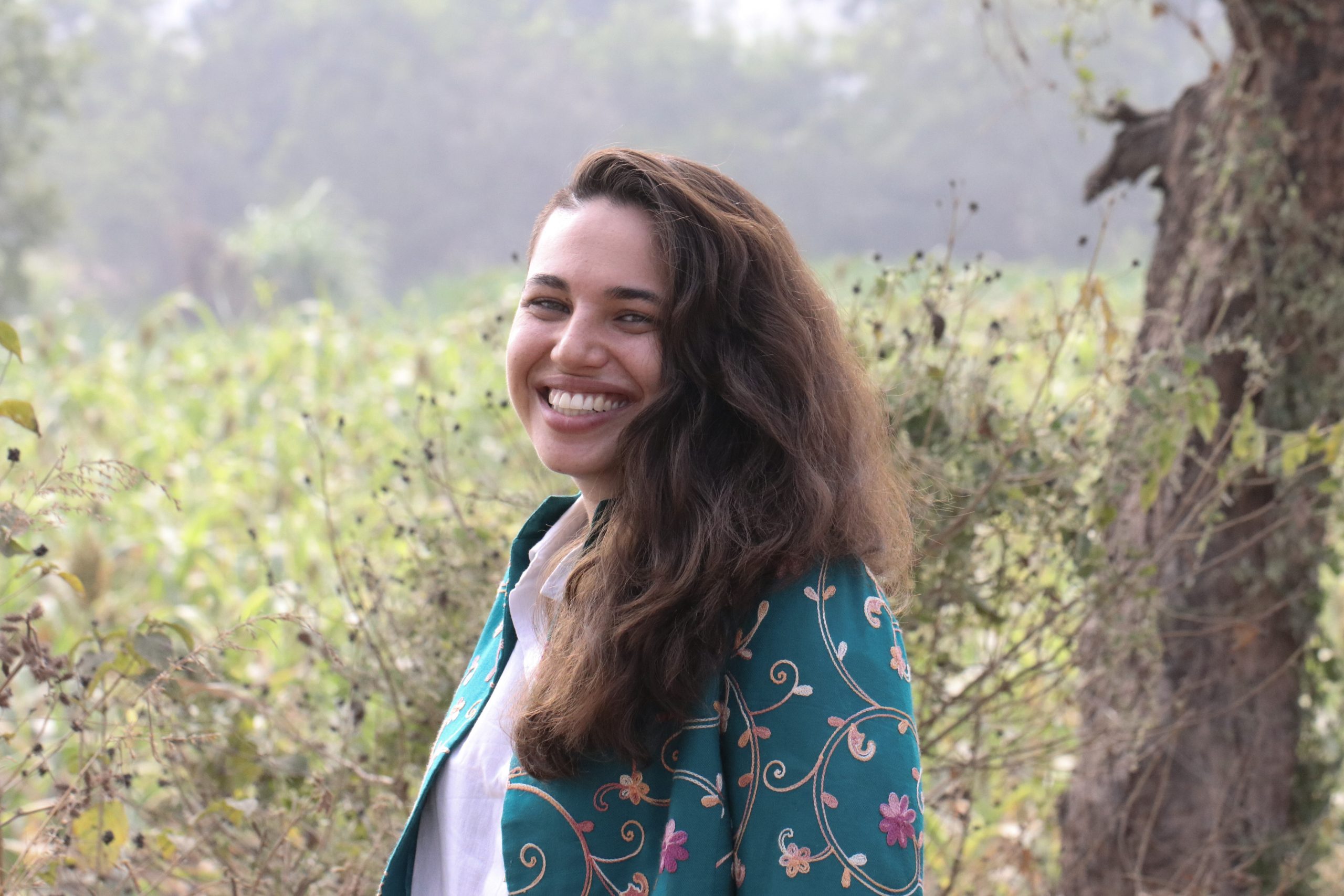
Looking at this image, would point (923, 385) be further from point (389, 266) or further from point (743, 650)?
point (389, 266)

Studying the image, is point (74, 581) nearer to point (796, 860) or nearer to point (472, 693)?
point (472, 693)

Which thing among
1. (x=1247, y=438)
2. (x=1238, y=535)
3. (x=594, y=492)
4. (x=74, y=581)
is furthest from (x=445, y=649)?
(x=1238, y=535)

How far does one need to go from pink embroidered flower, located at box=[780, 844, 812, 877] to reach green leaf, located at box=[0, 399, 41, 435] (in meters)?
1.09

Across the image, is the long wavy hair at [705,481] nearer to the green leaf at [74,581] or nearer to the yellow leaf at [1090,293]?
the green leaf at [74,581]

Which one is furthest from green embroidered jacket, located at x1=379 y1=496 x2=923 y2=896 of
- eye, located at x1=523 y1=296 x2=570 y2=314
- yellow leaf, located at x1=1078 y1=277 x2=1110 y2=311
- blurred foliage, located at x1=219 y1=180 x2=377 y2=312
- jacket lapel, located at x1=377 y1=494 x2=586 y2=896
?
blurred foliage, located at x1=219 y1=180 x2=377 y2=312

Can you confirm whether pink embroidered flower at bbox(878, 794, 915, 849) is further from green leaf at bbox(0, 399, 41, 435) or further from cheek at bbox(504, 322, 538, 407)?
green leaf at bbox(0, 399, 41, 435)

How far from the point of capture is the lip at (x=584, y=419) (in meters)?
1.40

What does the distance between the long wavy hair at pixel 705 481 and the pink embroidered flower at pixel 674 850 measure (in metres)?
0.09

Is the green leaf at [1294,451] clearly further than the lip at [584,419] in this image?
Yes

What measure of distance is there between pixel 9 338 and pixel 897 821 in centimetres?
126

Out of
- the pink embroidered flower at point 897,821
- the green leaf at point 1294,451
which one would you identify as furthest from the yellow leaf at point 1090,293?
the pink embroidered flower at point 897,821

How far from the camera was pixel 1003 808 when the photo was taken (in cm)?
331

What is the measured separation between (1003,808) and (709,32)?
5527cm

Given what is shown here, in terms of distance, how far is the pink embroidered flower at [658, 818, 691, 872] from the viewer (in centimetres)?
115
